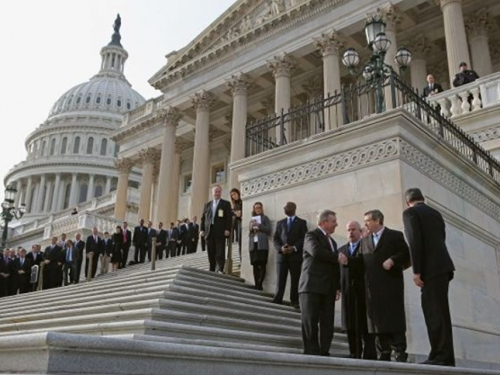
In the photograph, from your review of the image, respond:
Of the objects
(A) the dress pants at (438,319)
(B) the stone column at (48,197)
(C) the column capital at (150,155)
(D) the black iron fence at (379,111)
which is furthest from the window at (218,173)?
(B) the stone column at (48,197)

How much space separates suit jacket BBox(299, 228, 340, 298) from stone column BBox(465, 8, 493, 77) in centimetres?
2216

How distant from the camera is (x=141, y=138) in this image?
143 ft

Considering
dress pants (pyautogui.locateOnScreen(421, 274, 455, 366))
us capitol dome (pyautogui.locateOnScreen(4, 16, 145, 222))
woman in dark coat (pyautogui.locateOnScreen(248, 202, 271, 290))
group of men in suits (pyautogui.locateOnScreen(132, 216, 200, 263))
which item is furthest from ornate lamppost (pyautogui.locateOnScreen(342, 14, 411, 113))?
us capitol dome (pyautogui.locateOnScreen(4, 16, 145, 222))

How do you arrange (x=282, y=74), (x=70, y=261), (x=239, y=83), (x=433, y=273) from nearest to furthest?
(x=433, y=273) < (x=70, y=261) < (x=282, y=74) < (x=239, y=83)

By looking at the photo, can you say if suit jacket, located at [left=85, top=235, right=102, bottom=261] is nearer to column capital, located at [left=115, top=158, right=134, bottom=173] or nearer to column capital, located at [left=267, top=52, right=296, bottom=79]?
column capital, located at [left=267, top=52, right=296, bottom=79]

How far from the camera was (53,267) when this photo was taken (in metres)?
17.7

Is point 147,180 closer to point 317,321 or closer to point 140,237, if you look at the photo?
point 140,237

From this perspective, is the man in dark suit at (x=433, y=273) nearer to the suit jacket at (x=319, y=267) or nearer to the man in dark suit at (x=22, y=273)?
the suit jacket at (x=319, y=267)

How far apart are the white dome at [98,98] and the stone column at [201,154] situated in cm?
7455

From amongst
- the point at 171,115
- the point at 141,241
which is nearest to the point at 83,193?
the point at 171,115

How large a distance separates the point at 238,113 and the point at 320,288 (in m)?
25.7

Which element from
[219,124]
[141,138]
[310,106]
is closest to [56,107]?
[141,138]

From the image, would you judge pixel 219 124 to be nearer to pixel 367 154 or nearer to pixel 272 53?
pixel 272 53

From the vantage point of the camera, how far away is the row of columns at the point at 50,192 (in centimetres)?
9525
